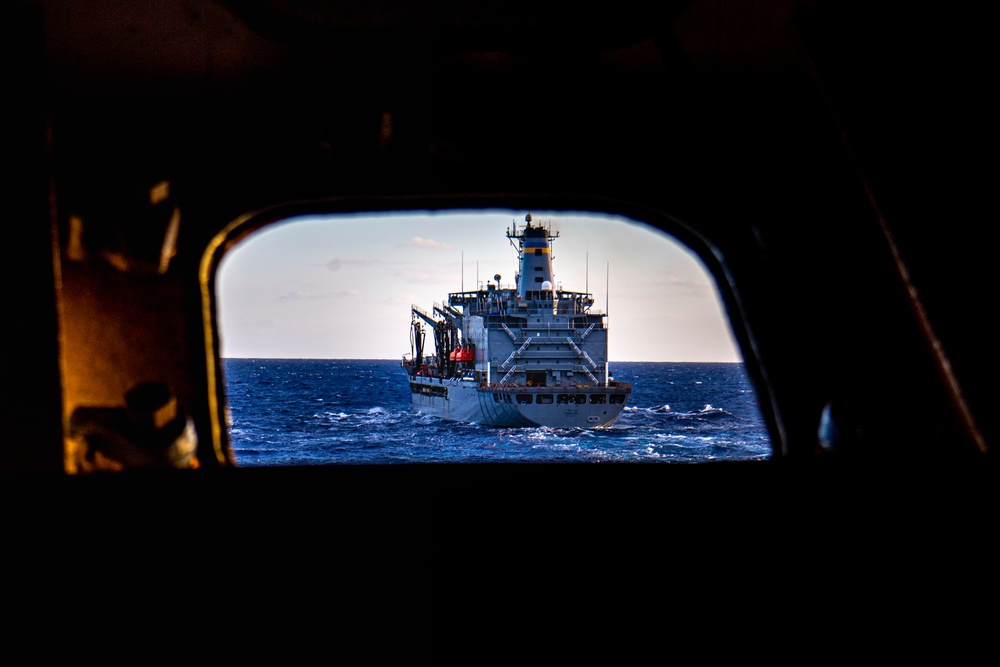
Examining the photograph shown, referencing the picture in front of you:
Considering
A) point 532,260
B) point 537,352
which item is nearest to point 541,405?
point 537,352

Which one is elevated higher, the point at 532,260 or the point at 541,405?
the point at 532,260

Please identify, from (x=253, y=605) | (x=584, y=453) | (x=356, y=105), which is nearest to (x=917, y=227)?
(x=356, y=105)

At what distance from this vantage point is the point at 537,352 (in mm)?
33062

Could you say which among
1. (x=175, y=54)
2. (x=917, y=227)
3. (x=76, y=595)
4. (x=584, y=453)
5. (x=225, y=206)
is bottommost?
(x=584, y=453)

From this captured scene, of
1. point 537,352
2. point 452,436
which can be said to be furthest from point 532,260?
point 452,436

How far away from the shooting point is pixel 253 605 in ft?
5.73

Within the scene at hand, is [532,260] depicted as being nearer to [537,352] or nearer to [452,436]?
[537,352]

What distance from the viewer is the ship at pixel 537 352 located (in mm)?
32656

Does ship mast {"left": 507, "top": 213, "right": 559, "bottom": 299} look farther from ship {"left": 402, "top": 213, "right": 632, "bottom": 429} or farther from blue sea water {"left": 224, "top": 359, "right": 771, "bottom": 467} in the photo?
blue sea water {"left": 224, "top": 359, "right": 771, "bottom": 467}

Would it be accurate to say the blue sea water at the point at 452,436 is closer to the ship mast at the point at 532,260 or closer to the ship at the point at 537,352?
the ship at the point at 537,352

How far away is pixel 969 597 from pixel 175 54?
10.0 ft

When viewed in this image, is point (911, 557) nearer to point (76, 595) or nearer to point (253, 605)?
point (253, 605)

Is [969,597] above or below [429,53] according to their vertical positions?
below

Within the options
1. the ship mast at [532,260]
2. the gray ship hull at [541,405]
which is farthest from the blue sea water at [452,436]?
the ship mast at [532,260]
